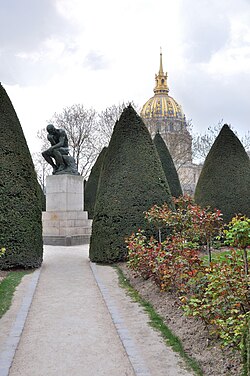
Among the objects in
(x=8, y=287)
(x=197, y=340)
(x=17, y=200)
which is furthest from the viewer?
(x=17, y=200)

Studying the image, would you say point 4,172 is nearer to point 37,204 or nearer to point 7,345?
point 37,204

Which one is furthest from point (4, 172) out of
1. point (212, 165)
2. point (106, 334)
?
point (212, 165)

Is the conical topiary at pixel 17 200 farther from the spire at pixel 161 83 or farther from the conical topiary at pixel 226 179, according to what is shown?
the spire at pixel 161 83

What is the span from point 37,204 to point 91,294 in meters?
4.26

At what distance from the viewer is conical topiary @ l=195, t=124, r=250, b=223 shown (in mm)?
16672

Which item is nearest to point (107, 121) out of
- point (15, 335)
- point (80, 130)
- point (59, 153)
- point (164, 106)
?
point (80, 130)

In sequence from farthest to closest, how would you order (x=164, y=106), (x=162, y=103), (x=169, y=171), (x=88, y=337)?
(x=162, y=103), (x=164, y=106), (x=169, y=171), (x=88, y=337)

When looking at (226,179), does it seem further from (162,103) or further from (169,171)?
(162,103)

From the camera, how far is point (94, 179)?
1147 inches

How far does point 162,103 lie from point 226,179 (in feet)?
249

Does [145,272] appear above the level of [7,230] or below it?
below

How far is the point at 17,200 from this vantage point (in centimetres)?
1191

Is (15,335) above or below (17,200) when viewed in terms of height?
below

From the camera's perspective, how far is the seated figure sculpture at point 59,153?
19531 millimetres
